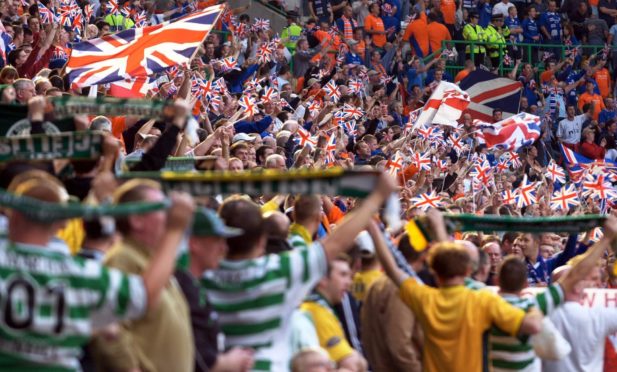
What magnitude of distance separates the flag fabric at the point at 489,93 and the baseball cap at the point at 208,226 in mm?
16194

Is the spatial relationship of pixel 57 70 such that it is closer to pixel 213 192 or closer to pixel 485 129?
pixel 485 129

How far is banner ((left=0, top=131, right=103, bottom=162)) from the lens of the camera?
6.25 m

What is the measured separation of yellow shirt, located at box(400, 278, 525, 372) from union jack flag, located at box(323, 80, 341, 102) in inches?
486

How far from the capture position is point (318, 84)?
19438 mm

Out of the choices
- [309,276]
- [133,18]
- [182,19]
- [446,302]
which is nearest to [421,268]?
[446,302]

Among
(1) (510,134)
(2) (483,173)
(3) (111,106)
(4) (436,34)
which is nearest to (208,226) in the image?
(3) (111,106)

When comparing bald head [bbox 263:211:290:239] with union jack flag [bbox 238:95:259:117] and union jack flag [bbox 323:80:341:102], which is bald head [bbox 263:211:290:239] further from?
union jack flag [bbox 323:80:341:102]

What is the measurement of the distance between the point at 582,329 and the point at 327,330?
2135 mm

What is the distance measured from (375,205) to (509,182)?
1144cm

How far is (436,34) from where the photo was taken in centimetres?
2470

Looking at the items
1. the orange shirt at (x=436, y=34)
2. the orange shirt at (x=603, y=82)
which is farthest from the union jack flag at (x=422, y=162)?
the orange shirt at (x=603, y=82)

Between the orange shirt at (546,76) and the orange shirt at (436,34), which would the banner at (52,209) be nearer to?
the orange shirt at (436,34)

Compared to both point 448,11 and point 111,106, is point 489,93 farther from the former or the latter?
point 111,106

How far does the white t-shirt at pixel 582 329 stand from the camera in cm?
764
